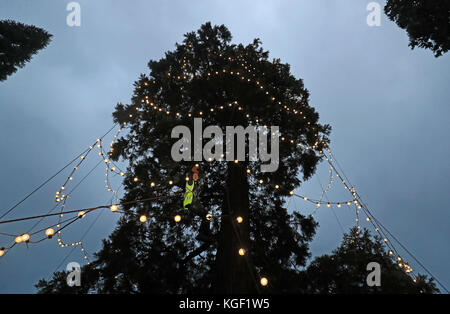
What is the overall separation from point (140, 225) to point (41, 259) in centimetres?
16480

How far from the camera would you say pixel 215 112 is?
670 cm

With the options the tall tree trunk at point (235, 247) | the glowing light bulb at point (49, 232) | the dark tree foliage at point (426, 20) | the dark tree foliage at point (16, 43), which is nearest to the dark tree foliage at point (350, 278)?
the tall tree trunk at point (235, 247)

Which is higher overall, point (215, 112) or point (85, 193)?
point (85, 193)

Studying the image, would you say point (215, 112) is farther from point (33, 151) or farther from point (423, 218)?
point (423, 218)

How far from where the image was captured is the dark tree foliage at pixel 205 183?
5.32 m

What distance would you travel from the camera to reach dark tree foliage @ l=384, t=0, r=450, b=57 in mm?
5874

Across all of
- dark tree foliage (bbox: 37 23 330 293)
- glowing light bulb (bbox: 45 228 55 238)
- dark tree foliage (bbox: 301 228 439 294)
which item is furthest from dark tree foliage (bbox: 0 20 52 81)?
dark tree foliage (bbox: 301 228 439 294)

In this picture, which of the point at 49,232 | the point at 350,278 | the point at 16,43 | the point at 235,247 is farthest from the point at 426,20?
the point at 16,43

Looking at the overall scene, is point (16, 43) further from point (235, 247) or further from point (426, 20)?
point (426, 20)

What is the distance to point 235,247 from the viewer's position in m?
4.15

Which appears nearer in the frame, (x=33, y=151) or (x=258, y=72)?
(x=258, y=72)

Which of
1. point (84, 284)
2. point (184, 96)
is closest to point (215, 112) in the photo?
point (184, 96)

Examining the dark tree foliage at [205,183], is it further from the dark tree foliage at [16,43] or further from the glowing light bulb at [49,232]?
the dark tree foliage at [16,43]

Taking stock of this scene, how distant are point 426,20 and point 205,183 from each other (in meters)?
8.64
